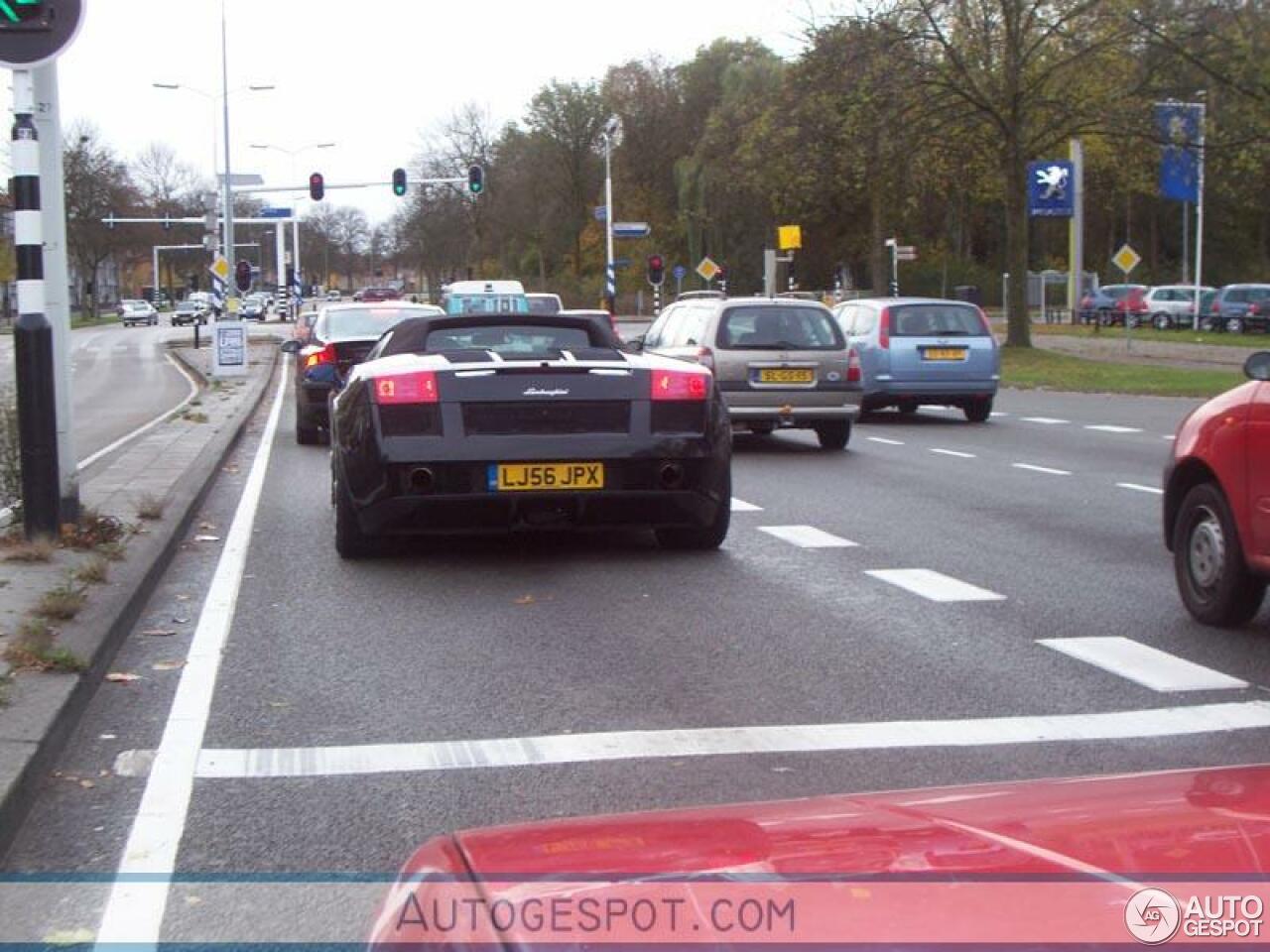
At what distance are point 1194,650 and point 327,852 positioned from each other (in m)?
4.08

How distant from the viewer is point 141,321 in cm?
9812

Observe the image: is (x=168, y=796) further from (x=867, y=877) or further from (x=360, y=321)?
(x=360, y=321)

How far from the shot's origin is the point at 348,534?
9.24 m

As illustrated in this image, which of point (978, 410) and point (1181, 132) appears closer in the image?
point (978, 410)

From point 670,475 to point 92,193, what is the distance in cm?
8253

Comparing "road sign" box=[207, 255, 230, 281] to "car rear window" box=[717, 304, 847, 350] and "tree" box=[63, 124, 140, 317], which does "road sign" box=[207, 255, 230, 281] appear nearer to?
"car rear window" box=[717, 304, 847, 350]

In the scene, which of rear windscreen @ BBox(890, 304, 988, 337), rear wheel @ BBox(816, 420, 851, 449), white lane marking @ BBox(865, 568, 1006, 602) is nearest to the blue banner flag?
rear windscreen @ BBox(890, 304, 988, 337)

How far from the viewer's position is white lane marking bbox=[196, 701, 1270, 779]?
516 centimetres

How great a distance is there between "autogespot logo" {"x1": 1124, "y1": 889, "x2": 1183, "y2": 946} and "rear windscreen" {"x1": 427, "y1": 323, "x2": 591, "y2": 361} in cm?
795

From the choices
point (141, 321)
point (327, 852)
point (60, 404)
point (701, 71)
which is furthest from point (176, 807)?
point (141, 321)

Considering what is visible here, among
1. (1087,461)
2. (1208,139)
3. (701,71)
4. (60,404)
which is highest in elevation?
(701,71)

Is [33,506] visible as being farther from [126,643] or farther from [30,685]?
[30,685]

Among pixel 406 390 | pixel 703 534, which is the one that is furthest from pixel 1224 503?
pixel 406 390

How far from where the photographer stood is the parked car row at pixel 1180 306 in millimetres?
52856
